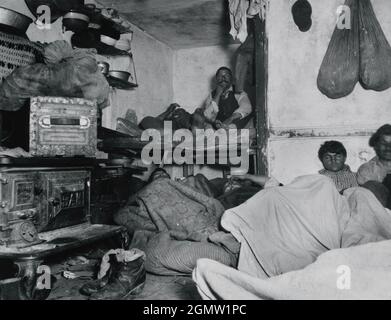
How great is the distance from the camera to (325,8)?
180 inches

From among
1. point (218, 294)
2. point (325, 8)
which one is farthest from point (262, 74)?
point (218, 294)

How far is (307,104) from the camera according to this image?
464 cm

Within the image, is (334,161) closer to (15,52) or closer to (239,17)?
(239,17)

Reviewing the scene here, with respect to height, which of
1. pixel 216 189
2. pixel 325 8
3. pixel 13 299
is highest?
pixel 325 8

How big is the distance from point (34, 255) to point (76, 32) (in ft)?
9.72

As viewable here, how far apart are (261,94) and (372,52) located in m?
1.32

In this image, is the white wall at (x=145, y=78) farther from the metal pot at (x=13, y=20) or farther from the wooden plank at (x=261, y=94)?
the wooden plank at (x=261, y=94)

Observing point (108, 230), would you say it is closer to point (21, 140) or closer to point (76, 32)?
point (21, 140)

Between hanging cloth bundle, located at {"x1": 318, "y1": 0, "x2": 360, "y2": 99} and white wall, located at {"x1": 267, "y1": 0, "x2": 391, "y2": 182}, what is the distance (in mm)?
157

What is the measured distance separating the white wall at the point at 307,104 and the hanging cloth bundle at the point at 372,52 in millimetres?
231

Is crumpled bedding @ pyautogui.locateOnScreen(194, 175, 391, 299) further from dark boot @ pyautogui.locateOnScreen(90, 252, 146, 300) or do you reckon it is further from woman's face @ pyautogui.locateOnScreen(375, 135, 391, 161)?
woman's face @ pyautogui.locateOnScreen(375, 135, 391, 161)

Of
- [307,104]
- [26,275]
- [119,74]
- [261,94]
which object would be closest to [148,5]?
[119,74]

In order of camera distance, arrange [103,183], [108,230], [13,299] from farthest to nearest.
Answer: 1. [103,183]
2. [108,230]
3. [13,299]

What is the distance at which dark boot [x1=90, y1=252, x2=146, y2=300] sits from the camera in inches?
106
